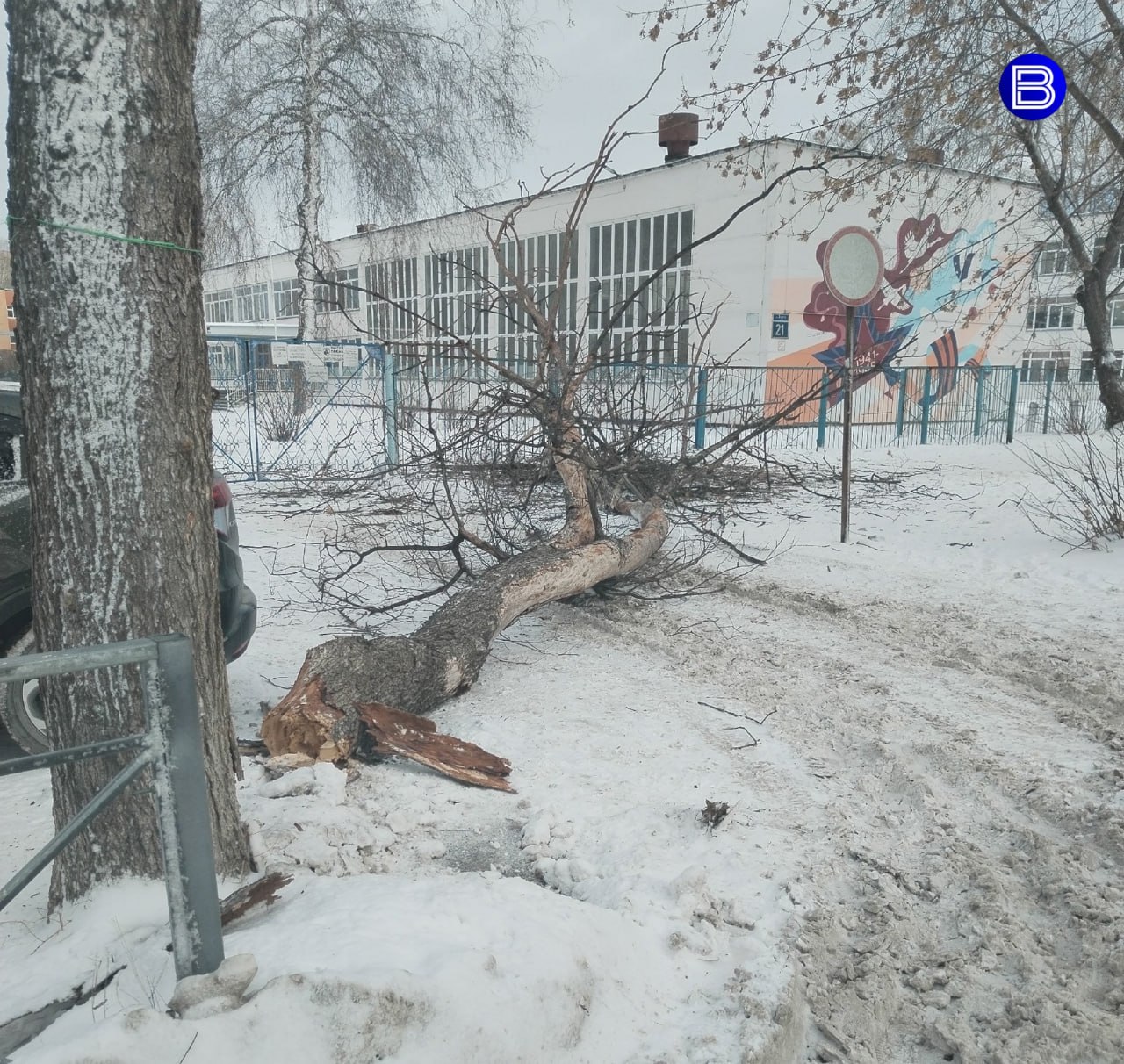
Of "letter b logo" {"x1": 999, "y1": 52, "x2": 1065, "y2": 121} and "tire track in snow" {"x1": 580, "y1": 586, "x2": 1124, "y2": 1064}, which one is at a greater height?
"letter b logo" {"x1": 999, "y1": 52, "x2": 1065, "y2": 121}

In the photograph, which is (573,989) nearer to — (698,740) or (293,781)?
(293,781)

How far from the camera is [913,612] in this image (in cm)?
570

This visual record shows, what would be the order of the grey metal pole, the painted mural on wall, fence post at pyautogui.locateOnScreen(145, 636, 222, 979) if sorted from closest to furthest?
fence post at pyautogui.locateOnScreen(145, 636, 222, 979) → the grey metal pole → the painted mural on wall

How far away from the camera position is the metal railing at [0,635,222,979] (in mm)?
1475

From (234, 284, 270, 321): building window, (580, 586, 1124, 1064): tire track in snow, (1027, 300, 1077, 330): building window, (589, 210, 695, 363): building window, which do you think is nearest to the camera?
(580, 586, 1124, 1064): tire track in snow

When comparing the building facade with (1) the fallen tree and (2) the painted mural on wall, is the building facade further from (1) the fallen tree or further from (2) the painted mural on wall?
(1) the fallen tree

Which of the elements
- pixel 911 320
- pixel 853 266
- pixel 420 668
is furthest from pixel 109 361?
pixel 911 320

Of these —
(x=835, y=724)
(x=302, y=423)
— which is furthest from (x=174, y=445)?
(x=302, y=423)

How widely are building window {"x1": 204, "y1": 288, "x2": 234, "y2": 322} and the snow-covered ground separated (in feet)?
120

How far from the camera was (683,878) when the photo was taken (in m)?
2.60

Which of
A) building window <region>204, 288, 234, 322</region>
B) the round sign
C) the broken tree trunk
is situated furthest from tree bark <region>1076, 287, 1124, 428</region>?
building window <region>204, 288, 234, 322</region>

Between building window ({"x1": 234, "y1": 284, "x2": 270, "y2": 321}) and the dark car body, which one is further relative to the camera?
building window ({"x1": 234, "y1": 284, "x2": 270, "y2": 321})

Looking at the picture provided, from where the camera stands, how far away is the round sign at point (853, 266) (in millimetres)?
7207

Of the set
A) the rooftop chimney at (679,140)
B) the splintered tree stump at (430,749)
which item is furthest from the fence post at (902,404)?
the splintered tree stump at (430,749)
